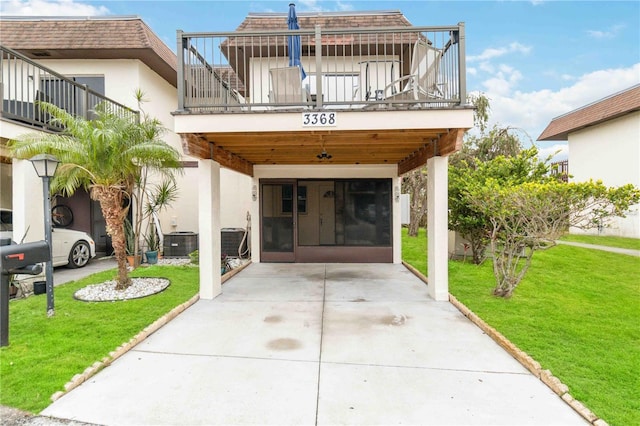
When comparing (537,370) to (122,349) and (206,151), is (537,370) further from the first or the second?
(206,151)

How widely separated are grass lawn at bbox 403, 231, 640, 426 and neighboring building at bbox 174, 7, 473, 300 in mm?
1312

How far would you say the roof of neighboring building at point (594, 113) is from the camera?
13.1 meters

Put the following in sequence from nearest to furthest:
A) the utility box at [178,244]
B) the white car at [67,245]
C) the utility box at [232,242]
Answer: the white car at [67,245] < the utility box at [178,244] < the utility box at [232,242]

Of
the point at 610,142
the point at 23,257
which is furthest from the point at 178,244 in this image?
the point at 610,142

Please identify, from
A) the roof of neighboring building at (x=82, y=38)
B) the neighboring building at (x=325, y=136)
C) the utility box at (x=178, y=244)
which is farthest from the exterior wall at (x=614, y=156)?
the roof of neighboring building at (x=82, y=38)

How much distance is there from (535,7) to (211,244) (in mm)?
12812

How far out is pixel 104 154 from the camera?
18.6 feet

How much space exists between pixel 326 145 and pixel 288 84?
1366 mm

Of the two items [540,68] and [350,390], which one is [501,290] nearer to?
[350,390]

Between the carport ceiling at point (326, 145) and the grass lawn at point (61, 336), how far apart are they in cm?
266

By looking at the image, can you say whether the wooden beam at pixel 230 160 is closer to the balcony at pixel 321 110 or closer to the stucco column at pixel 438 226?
the balcony at pixel 321 110

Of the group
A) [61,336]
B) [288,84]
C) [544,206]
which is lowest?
[61,336]

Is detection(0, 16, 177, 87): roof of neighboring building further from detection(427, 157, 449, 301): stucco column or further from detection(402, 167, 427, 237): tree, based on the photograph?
detection(402, 167, 427, 237): tree

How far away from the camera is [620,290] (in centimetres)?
646
